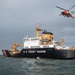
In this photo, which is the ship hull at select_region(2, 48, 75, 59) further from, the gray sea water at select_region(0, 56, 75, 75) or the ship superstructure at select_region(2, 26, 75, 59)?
the gray sea water at select_region(0, 56, 75, 75)

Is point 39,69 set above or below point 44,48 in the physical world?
below

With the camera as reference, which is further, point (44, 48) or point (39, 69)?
point (44, 48)

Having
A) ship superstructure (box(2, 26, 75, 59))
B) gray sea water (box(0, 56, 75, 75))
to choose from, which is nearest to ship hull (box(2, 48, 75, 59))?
ship superstructure (box(2, 26, 75, 59))

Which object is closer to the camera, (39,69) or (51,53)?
(39,69)

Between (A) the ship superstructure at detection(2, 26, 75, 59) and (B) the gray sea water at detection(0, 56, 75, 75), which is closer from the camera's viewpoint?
(B) the gray sea water at detection(0, 56, 75, 75)

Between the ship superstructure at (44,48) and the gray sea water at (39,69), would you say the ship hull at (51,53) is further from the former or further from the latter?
the gray sea water at (39,69)

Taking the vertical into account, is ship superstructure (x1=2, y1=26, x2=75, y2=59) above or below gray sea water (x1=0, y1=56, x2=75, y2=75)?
above

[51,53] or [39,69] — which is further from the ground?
[51,53]

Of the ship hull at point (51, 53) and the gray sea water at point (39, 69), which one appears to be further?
the ship hull at point (51, 53)

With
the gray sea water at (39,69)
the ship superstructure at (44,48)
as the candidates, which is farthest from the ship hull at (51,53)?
the gray sea water at (39,69)

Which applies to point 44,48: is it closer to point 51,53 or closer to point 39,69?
point 51,53

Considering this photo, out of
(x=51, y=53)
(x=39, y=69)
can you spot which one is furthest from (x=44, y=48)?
(x=39, y=69)

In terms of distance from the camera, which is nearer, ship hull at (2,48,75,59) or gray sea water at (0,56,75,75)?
gray sea water at (0,56,75,75)

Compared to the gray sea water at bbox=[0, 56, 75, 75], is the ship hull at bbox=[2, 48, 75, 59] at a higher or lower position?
higher
